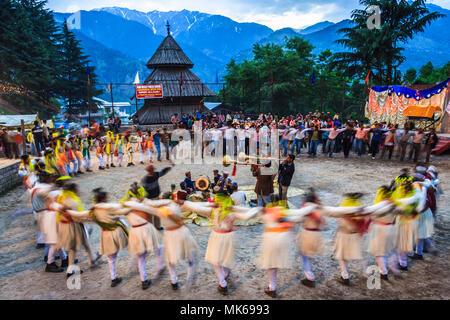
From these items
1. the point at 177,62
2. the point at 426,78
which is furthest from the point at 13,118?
Answer: the point at 426,78

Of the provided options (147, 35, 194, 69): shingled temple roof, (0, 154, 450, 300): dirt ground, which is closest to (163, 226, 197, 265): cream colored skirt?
(0, 154, 450, 300): dirt ground

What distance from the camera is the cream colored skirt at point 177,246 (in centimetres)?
458

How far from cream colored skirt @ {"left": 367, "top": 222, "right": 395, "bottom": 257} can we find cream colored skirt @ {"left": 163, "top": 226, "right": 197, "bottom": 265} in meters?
3.14

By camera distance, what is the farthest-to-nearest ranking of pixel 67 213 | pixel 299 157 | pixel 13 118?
pixel 13 118
pixel 299 157
pixel 67 213

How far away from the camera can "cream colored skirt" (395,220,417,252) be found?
16.3 feet

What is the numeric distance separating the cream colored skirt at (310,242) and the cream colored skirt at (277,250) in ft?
1.32

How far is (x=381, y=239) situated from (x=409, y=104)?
18.3 metres

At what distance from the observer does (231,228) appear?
4.48 m

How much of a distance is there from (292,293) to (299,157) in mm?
11828

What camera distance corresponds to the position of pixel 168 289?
4797 mm

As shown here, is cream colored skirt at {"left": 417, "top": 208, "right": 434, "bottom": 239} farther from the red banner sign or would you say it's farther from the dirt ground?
the red banner sign

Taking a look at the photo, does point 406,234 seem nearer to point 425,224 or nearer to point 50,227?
point 425,224
